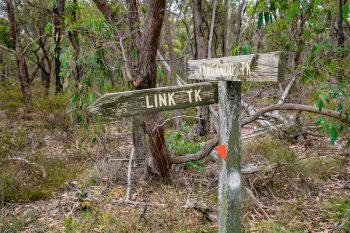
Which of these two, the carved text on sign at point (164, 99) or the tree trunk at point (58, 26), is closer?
the carved text on sign at point (164, 99)

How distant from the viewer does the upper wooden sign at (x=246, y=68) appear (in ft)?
5.93

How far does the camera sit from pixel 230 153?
2.13m

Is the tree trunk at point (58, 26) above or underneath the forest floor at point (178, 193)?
above

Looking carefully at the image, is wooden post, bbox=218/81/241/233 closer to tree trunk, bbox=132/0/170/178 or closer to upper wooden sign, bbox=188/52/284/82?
upper wooden sign, bbox=188/52/284/82

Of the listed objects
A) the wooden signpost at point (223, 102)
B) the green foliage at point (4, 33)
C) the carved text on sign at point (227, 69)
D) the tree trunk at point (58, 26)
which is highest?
the green foliage at point (4, 33)

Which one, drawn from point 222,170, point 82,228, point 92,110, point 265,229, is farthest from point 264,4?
point 82,228

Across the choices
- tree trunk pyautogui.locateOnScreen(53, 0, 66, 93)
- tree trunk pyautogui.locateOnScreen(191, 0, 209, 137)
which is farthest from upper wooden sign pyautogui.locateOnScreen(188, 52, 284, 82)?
tree trunk pyautogui.locateOnScreen(191, 0, 209, 137)

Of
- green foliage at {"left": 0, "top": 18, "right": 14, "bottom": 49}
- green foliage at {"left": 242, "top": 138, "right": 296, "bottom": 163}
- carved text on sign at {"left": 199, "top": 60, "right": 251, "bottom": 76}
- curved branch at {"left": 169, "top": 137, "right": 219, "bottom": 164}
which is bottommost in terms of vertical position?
green foliage at {"left": 242, "top": 138, "right": 296, "bottom": 163}

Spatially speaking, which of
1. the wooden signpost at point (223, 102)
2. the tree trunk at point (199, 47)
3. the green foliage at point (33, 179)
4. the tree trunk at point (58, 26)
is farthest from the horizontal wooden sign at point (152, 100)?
the tree trunk at point (199, 47)

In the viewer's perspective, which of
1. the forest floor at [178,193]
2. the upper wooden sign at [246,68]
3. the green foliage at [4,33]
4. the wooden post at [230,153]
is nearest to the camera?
the upper wooden sign at [246,68]

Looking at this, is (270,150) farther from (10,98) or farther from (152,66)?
(10,98)

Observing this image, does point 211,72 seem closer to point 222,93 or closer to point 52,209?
point 222,93

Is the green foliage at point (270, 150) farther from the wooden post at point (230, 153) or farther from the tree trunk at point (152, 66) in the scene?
the wooden post at point (230, 153)

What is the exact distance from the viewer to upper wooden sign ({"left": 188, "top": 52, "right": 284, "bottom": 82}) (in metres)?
1.81
